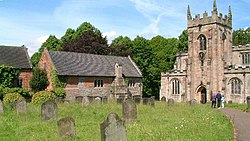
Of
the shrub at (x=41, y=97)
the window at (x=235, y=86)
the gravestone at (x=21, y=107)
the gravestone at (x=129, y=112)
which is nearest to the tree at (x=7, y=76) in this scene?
the shrub at (x=41, y=97)

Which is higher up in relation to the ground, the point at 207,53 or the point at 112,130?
the point at 207,53

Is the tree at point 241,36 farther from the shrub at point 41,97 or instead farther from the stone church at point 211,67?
the shrub at point 41,97

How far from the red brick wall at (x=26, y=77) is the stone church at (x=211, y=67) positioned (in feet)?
69.7

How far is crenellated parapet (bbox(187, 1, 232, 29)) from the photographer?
49.0 metres

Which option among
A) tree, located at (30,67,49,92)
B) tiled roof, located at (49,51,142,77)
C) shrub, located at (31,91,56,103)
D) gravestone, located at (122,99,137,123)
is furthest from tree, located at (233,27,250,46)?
gravestone, located at (122,99,137,123)

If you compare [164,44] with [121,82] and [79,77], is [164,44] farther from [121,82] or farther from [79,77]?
[79,77]

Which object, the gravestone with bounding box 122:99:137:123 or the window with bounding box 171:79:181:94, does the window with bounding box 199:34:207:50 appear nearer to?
the window with bounding box 171:79:181:94

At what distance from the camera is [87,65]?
48500 mm

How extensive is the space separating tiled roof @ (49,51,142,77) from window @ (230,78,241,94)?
48.2ft

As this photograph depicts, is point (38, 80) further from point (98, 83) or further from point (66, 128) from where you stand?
point (66, 128)

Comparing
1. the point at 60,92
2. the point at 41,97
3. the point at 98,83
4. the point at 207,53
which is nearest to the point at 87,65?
the point at 98,83

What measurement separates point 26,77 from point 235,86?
2906 centimetres

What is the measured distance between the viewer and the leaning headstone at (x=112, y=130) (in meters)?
10.4

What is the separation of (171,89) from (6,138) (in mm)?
41653
